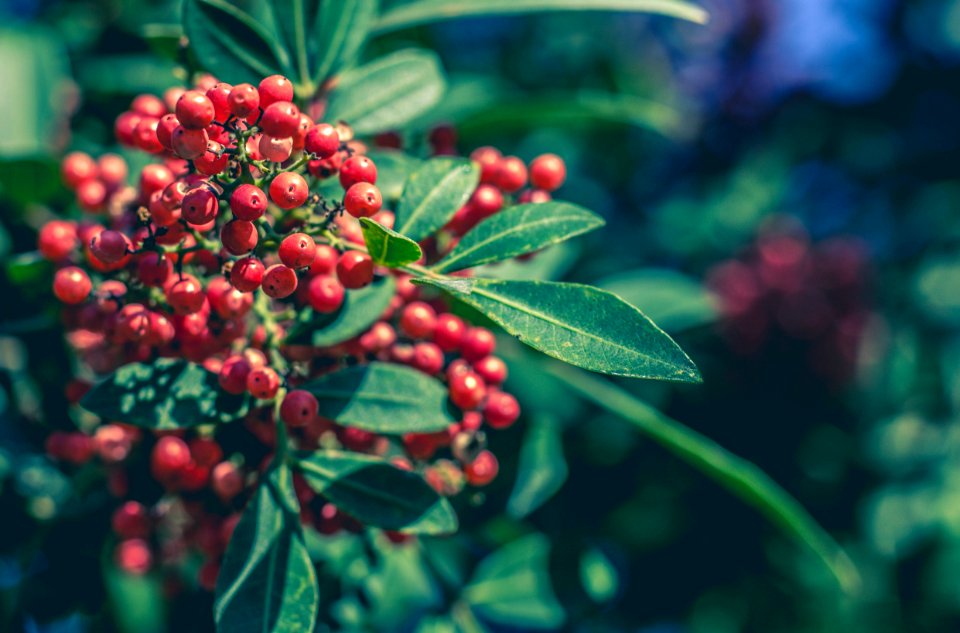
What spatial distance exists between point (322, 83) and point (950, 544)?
292 centimetres

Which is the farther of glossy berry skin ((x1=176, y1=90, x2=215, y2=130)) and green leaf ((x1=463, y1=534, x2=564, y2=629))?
green leaf ((x1=463, y1=534, x2=564, y2=629))

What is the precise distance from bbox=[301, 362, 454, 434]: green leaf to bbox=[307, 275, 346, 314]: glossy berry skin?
11 cm

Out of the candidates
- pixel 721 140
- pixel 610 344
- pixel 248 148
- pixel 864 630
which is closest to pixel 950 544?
pixel 864 630

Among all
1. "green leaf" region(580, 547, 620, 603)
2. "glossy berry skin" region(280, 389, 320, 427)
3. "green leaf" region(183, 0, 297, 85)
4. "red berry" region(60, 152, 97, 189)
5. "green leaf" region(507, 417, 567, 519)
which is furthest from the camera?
"green leaf" region(580, 547, 620, 603)

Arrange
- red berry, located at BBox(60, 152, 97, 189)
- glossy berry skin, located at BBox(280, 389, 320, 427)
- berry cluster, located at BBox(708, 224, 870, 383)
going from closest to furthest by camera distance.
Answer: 1. glossy berry skin, located at BBox(280, 389, 320, 427)
2. red berry, located at BBox(60, 152, 97, 189)
3. berry cluster, located at BBox(708, 224, 870, 383)

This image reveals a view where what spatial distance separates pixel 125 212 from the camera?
1515 millimetres

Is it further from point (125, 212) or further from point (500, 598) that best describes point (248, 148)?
point (500, 598)

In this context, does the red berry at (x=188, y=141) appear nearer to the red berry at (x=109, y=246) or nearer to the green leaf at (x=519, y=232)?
the red berry at (x=109, y=246)

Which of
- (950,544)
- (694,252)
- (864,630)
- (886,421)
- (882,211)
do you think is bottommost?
(864,630)

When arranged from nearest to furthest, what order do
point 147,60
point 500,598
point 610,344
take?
point 610,344, point 500,598, point 147,60

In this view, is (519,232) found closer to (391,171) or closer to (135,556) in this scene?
(391,171)

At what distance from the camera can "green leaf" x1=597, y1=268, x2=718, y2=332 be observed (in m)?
2.47

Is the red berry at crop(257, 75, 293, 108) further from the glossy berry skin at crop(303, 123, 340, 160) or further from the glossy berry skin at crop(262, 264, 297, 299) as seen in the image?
the glossy berry skin at crop(262, 264, 297, 299)

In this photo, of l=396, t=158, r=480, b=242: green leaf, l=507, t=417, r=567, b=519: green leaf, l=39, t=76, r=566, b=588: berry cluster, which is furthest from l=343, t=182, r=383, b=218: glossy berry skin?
l=507, t=417, r=567, b=519: green leaf
